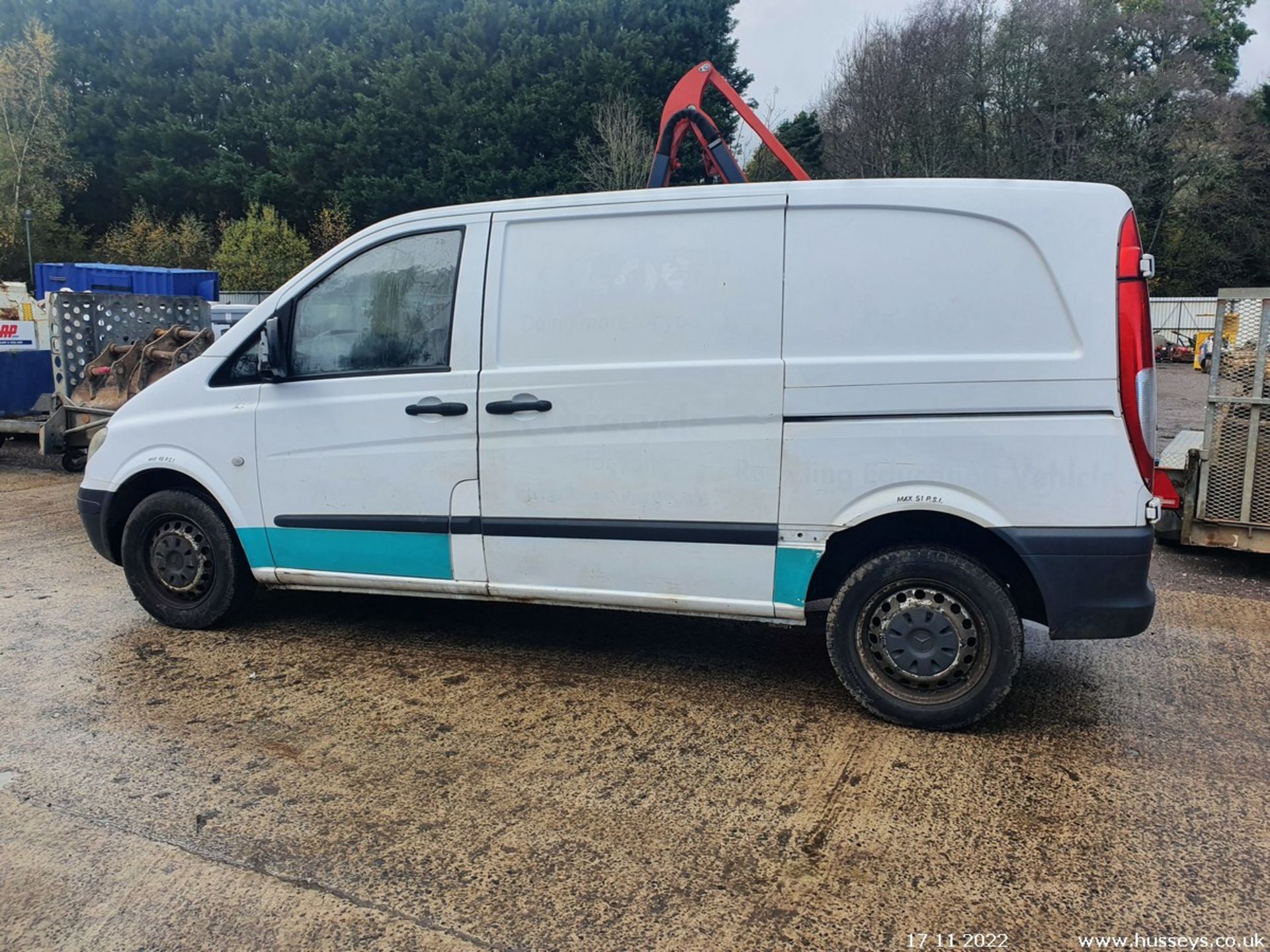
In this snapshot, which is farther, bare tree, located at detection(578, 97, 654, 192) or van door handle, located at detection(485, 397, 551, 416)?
bare tree, located at detection(578, 97, 654, 192)

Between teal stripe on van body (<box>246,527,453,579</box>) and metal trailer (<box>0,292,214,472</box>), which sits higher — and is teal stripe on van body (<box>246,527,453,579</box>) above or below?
below

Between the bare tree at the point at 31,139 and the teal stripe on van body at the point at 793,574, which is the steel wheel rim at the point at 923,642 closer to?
the teal stripe on van body at the point at 793,574

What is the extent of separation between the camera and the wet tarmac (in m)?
2.47

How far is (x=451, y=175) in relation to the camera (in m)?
35.4

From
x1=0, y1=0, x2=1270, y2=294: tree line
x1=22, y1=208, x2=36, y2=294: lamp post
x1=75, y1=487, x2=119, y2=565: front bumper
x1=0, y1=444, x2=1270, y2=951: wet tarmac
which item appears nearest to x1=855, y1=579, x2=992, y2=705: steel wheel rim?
x1=0, y1=444, x2=1270, y2=951: wet tarmac

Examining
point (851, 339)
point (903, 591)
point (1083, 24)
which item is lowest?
point (903, 591)

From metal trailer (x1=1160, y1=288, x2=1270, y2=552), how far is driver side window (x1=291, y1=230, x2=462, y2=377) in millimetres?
4934

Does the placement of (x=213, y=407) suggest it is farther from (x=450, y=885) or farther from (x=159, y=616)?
(x=450, y=885)

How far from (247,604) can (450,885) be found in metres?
3.10

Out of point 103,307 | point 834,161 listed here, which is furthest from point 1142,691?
point 834,161

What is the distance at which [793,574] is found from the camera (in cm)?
364

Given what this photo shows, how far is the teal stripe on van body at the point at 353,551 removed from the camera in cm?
412

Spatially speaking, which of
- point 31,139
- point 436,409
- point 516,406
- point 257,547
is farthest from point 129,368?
point 31,139

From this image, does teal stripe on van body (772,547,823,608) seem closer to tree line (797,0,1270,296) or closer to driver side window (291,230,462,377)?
driver side window (291,230,462,377)
